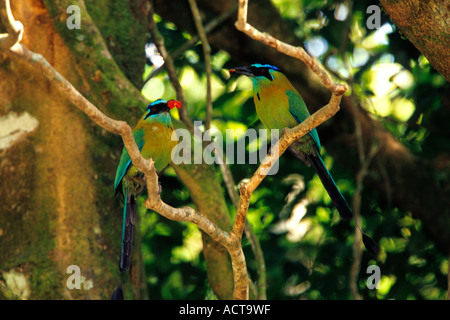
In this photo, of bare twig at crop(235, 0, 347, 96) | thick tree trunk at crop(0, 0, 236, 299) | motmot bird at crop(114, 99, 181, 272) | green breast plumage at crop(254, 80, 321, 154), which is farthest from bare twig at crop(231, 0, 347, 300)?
thick tree trunk at crop(0, 0, 236, 299)

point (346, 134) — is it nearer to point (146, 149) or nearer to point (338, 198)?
point (338, 198)

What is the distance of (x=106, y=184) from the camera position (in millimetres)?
3643

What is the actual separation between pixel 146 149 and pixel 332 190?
0.99 m

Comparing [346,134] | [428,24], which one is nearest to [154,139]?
[428,24]

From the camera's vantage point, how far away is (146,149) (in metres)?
3.12

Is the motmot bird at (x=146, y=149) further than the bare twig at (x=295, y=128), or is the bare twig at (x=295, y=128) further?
the motmot bird at (x=146, y=149)

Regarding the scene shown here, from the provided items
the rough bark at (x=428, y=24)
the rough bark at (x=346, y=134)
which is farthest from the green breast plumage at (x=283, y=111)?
the rough bark at (x=346, y=134)

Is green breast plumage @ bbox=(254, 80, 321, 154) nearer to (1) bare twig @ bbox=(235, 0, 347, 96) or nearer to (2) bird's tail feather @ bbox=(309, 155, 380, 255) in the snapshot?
(2) bird's tail feather @ bbox=(309, 155, 380, 255)

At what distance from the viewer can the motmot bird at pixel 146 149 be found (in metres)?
3.03

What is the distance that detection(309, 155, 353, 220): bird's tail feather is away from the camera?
280 centimetres

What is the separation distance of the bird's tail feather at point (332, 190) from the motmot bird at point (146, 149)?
781 millimetres

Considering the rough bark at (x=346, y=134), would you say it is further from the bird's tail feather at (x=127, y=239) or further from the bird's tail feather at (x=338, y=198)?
the bird's tail feather at (x=127, y=239)

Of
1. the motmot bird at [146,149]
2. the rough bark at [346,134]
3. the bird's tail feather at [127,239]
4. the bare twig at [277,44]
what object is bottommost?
the bird's tail feather at [127,239]
